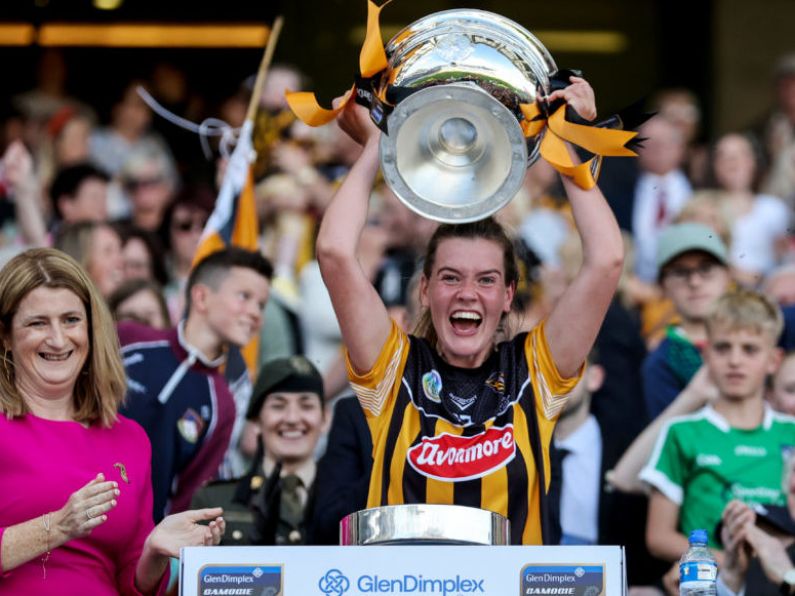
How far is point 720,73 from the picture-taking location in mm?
14180

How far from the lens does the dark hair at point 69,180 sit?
1006 cm

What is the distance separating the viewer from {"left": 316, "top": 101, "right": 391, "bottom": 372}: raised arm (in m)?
5.39

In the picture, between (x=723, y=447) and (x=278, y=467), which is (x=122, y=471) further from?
(x=723, y=447)

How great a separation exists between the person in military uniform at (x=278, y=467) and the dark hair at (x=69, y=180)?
305cm

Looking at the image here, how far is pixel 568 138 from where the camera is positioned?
17.4 ft

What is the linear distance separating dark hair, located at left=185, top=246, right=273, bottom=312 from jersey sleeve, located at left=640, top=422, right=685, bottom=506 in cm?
187

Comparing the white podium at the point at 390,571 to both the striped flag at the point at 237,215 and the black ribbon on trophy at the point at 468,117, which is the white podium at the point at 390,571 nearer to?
the black ribbon on trophy at the point at 468,117

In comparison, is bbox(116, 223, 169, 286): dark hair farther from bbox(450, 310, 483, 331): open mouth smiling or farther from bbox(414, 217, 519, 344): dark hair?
bbox(450, 310, 483, 331): open mouth smiling

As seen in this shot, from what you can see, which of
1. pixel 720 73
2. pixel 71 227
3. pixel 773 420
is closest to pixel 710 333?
pixel 773 420

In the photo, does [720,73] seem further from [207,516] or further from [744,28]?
[207,516]

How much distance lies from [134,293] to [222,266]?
644 millimetres

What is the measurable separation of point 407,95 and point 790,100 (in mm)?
7152

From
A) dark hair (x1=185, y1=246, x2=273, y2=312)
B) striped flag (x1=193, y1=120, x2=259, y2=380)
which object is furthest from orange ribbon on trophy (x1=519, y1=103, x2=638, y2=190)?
striped flag (x1=193, y1=120, x2=259, y2=380)

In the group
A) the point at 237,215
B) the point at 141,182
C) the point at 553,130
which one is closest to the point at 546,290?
the point at 237,215
